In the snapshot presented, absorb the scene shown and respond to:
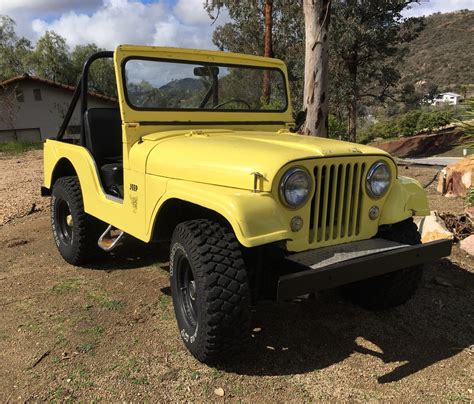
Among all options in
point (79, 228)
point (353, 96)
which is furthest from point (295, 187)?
point (353, 96)

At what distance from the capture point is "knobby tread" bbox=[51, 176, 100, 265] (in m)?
4.23

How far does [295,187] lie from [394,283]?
3.77ft

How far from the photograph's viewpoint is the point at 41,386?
2.62 m

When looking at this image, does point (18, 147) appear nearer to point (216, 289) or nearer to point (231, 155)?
point (231, 155)

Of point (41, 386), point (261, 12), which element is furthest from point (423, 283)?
point (261, 12)

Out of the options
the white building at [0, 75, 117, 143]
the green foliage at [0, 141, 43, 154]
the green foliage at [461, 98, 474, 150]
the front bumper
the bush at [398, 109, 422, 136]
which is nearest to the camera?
the front bumper

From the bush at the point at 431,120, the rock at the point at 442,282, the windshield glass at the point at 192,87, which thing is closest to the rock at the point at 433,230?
the rock at the point at 442,282

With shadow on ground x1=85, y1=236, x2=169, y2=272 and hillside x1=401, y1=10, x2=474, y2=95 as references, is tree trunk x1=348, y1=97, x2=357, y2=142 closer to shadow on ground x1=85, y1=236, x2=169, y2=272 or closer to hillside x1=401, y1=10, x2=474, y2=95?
shadow on ground x1=85, y1=236, x2=169, y2=272

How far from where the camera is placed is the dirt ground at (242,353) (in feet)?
8.38

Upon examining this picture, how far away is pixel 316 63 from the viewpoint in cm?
567

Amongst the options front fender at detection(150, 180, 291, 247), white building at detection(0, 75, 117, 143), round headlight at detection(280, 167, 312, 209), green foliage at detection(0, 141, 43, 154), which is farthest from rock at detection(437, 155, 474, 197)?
white building at detection(0, 75, 117, 143)

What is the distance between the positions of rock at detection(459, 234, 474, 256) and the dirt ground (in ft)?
0.35

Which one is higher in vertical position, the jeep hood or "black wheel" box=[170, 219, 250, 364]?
the jeep hood

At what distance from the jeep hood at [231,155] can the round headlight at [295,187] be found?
7 centimetres
